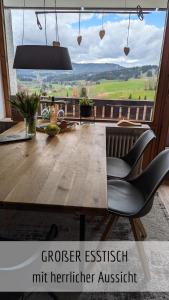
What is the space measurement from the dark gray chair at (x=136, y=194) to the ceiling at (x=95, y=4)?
1.86 meters

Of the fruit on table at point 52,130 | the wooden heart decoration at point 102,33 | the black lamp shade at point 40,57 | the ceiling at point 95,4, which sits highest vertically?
the ceiling at point 95,4

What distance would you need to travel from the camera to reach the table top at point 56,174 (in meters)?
0.98

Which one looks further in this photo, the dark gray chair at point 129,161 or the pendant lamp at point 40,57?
the dark gray chair at point 129,161

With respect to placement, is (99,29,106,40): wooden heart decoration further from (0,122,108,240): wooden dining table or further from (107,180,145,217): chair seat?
(107,180,145,217): chair seat

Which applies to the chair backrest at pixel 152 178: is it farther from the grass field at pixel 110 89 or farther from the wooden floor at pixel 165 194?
the grass field at pixel 110 89

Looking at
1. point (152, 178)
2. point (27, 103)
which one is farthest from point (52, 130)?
point (152, 178)

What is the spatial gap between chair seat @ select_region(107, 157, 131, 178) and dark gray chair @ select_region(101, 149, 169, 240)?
0.43ft

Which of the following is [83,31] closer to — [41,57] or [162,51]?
[162,51]

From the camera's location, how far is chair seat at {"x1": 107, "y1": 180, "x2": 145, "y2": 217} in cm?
143

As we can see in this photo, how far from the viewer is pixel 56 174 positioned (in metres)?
1.26

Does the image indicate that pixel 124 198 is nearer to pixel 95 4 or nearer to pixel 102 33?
pixel 102 33

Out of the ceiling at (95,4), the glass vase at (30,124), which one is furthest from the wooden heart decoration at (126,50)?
the glass vase at (30,124)

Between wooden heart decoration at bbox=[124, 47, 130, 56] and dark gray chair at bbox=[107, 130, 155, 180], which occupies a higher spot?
wooden heart decoration at bbox=[124, 47, 130, 56]

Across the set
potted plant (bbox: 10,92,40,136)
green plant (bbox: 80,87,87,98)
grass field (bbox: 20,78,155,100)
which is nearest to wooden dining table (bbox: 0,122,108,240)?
potted plant (bbox: 10,92,40,136)
